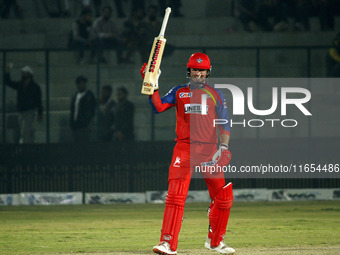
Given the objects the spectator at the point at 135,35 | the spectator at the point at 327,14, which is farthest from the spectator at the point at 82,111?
the spectator at the point at 327,14

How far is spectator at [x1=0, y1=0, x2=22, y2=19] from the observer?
70.4ft

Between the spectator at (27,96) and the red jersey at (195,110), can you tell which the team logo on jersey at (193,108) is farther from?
the spectator at (27,96)

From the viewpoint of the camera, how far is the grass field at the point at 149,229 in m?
8.86

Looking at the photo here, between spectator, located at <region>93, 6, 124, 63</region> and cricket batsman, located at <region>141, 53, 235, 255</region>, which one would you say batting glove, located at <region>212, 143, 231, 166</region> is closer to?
cricket batsman, located at <region>141, 53, 235, 255</region>

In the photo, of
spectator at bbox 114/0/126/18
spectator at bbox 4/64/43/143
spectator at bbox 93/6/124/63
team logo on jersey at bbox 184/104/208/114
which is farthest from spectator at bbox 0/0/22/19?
team logo on jersey at bbox 184/104/208/114

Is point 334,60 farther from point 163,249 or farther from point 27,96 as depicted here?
point 163,249

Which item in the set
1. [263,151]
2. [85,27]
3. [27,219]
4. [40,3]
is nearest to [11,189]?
[27,219]

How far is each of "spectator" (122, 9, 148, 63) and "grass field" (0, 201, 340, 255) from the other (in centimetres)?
535

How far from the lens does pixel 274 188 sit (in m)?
14.6

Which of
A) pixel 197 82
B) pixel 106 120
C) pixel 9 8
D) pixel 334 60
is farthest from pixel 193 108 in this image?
pixel 9 8

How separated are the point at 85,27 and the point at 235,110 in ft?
19.1

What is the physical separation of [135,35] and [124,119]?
405 centimetres

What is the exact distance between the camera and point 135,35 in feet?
62.4

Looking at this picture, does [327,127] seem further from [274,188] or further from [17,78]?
[17,78]
